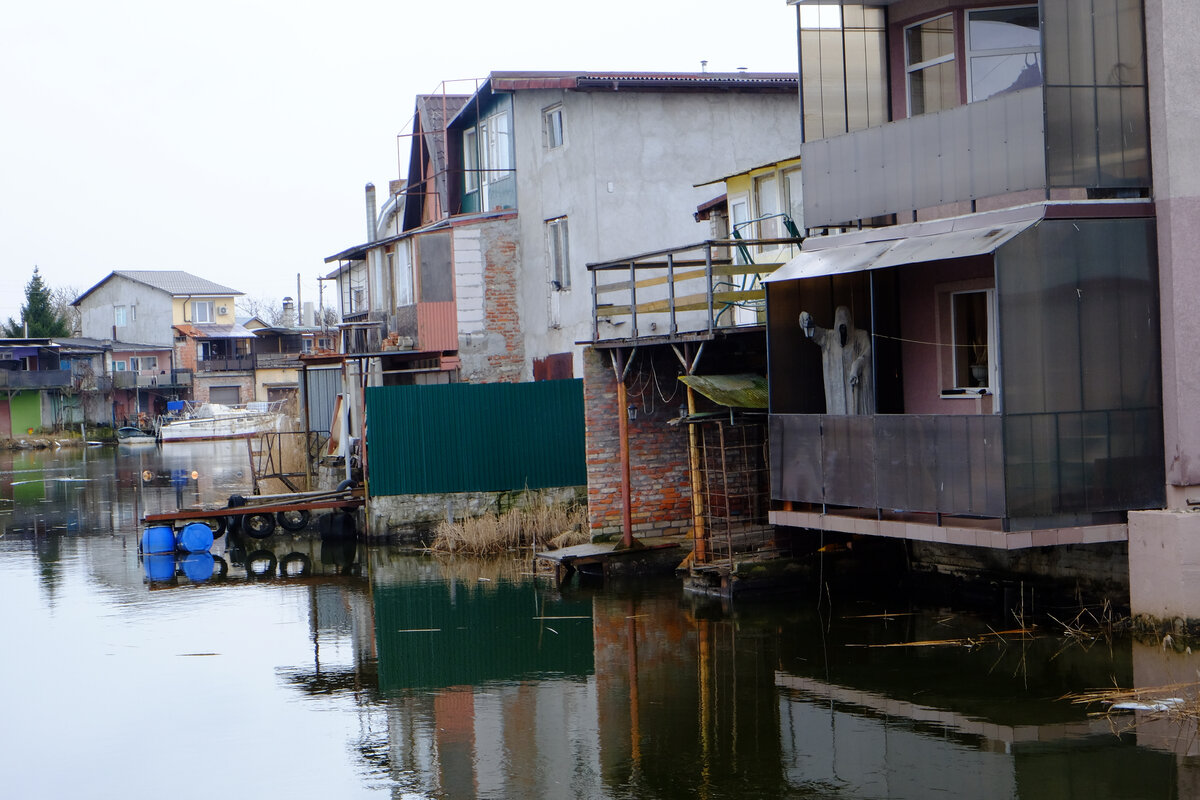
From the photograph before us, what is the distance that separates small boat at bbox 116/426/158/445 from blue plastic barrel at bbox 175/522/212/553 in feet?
144

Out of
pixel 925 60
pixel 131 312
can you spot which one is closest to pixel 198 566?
pixel 925 60

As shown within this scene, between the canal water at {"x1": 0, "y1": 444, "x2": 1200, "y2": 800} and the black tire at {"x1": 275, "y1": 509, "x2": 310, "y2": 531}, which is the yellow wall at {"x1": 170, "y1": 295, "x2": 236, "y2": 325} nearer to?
the black tire at {"x1": 275, "y1": 509, "x2": 310, "y2": 531}

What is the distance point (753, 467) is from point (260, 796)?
945 centimetres

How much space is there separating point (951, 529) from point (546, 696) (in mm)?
4487

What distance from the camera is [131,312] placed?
82.0 meters

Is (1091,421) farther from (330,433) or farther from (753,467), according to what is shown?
(330,433)

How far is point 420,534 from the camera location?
22984 millimetres

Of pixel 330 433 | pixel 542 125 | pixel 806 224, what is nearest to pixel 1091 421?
pixel 806 224

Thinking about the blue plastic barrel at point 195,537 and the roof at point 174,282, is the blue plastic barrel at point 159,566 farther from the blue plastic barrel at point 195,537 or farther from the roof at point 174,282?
the roof at point 174,282

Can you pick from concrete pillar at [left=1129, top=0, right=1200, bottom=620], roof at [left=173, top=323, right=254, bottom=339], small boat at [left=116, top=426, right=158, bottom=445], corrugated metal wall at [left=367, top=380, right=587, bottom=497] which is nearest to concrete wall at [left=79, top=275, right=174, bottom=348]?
roof at [left=173, top=323, right=254, bottom=339]

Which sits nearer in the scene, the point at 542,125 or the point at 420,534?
the point at 420,534

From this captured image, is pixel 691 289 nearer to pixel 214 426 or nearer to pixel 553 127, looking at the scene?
pixel 553 127

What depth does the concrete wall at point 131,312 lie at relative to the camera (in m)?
80.2

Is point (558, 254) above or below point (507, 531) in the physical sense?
above
